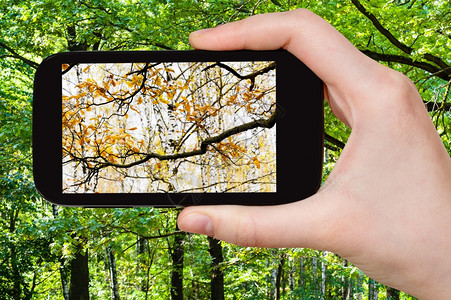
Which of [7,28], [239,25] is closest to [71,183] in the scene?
[239,25]

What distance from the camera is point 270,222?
2.06 m

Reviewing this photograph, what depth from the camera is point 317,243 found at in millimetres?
2123

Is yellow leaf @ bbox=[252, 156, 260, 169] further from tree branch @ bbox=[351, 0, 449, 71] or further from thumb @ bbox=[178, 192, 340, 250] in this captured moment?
tree branch @ bbox=[351, 0, 449, 71]

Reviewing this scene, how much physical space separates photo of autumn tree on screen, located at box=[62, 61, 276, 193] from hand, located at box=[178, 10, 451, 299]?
20 centimetres

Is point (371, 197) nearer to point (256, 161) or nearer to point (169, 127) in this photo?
point (256, 161)

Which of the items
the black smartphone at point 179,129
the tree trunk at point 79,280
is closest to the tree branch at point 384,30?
the black smartphone at point 179,129

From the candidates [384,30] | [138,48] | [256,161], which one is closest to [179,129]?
[256,161]

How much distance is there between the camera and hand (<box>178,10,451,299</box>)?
1.98m

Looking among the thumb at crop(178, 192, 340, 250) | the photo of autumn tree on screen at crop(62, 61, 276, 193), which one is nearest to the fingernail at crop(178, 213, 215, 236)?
the thumb at crop(178, 192, 340, 250)

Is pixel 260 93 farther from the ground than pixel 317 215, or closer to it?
farther from the ground

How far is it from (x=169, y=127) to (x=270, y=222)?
770 millimetres

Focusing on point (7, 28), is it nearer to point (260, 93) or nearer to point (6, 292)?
point (6, 292)

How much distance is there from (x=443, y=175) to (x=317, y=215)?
60cm

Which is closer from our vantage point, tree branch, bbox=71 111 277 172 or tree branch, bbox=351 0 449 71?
tree branch, bbox=71 111 277 172
